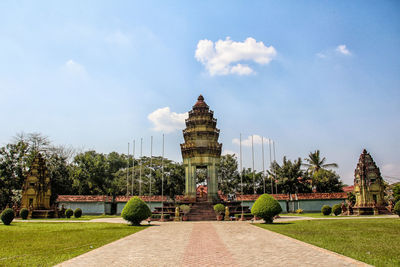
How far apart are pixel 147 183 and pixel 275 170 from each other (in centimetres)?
2321

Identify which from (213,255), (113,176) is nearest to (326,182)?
(113,176)

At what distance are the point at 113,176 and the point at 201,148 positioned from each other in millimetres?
26348

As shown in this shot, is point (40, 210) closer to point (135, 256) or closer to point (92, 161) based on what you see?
point (92, 161)

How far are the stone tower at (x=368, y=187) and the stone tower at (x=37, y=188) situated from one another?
39.2 m

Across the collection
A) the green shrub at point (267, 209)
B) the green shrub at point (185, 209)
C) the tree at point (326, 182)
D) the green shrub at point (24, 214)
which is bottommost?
the green shrub at point (24, 214)

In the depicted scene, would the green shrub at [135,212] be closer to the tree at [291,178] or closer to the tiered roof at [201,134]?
the tiered roof at [201,134]

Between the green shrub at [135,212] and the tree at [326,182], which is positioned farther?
the tree at [326,182]

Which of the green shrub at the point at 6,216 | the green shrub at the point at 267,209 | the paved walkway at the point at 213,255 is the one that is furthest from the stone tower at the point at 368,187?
the green shrub at the point at 6,216

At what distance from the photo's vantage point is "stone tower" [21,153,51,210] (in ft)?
132

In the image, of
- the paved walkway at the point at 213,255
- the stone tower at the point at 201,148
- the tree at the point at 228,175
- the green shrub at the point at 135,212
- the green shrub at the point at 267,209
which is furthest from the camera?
the tree at the point at 228,175

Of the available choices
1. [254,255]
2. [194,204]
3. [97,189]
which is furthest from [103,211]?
[254,255]

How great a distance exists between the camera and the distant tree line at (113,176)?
1834 inches

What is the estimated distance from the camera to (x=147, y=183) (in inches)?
2266

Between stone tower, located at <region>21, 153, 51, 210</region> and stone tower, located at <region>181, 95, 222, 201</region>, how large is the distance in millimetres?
18941
